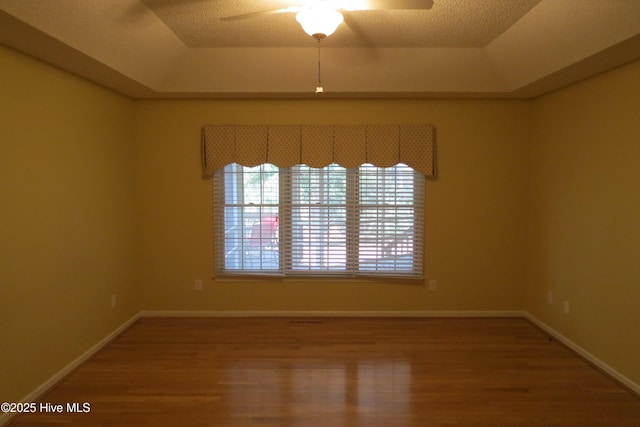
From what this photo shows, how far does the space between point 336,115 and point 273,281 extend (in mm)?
1865

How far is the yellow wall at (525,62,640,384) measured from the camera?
9.08 ft

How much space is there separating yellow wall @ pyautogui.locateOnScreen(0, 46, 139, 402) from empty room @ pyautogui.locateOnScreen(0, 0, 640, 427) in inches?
0.7

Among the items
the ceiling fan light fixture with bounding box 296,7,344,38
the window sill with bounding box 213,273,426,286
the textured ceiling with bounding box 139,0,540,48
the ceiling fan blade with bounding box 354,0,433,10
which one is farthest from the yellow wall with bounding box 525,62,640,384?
the ceiling fan light fixture with bounding box 296,7,344,38

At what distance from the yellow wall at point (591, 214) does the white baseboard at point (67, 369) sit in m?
4.09

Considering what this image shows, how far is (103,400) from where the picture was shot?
2.62 m

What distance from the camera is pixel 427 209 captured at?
4.08m

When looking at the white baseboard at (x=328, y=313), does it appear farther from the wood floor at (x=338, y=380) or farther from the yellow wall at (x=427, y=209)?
the wood floor at (x=338, y=380)

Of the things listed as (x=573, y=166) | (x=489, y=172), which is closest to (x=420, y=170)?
(x=489, y=172)

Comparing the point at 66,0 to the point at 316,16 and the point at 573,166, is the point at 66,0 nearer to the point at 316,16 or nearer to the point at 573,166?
the point at 316,16

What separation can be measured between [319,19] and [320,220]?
94.3 inches

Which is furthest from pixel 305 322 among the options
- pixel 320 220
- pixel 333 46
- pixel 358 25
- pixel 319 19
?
pixel 319 19

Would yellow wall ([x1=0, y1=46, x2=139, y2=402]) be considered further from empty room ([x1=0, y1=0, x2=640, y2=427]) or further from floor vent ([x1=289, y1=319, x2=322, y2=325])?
floor vent ([x1=289, y1=319, x2=322, y2=325])

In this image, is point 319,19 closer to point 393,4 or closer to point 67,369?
point 393,4

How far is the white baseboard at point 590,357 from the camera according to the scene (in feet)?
9.02
